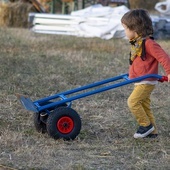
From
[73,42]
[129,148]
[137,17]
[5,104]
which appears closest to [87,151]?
[129,148]

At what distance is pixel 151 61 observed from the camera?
571 cm

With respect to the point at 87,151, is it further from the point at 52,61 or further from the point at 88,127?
the point at 52,61

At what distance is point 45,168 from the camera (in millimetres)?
4656

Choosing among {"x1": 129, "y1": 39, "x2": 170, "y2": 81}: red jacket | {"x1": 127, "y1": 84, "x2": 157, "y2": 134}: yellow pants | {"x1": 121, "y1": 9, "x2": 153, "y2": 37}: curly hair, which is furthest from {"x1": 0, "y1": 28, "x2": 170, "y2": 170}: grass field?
{"x1": 121, "y1": 9, "x2": 153, "y2": 37}: curly hair

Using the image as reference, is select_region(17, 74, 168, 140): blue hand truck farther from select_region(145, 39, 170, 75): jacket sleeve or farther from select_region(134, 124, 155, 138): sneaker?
select_region(134, 124, 155, 138): sneaker

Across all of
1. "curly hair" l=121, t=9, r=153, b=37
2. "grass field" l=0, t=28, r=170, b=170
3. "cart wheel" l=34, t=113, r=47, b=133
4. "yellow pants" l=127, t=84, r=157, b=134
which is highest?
"curly hair" l=121, t=9, r=153, b=37

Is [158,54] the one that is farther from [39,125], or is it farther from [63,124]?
[39,125]

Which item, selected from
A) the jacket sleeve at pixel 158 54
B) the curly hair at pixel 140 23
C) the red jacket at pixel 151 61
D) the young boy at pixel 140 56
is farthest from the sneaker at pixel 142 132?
the curly hair at pixel 140 23

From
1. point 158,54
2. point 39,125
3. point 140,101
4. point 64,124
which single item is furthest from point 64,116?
point 158,54

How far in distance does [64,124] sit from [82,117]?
122cm

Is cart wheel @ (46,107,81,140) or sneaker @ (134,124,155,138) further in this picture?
sneaker @ (134,124,155,138)

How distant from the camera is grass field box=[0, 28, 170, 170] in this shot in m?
4.95

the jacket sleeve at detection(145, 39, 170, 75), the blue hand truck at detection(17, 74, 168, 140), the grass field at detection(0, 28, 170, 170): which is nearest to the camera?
the grass field at detection(0, 28, 170, 170)

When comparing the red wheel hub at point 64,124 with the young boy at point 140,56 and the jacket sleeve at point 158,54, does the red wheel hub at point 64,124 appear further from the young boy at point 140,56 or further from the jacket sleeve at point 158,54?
the jacket sleeve at point 158,54
